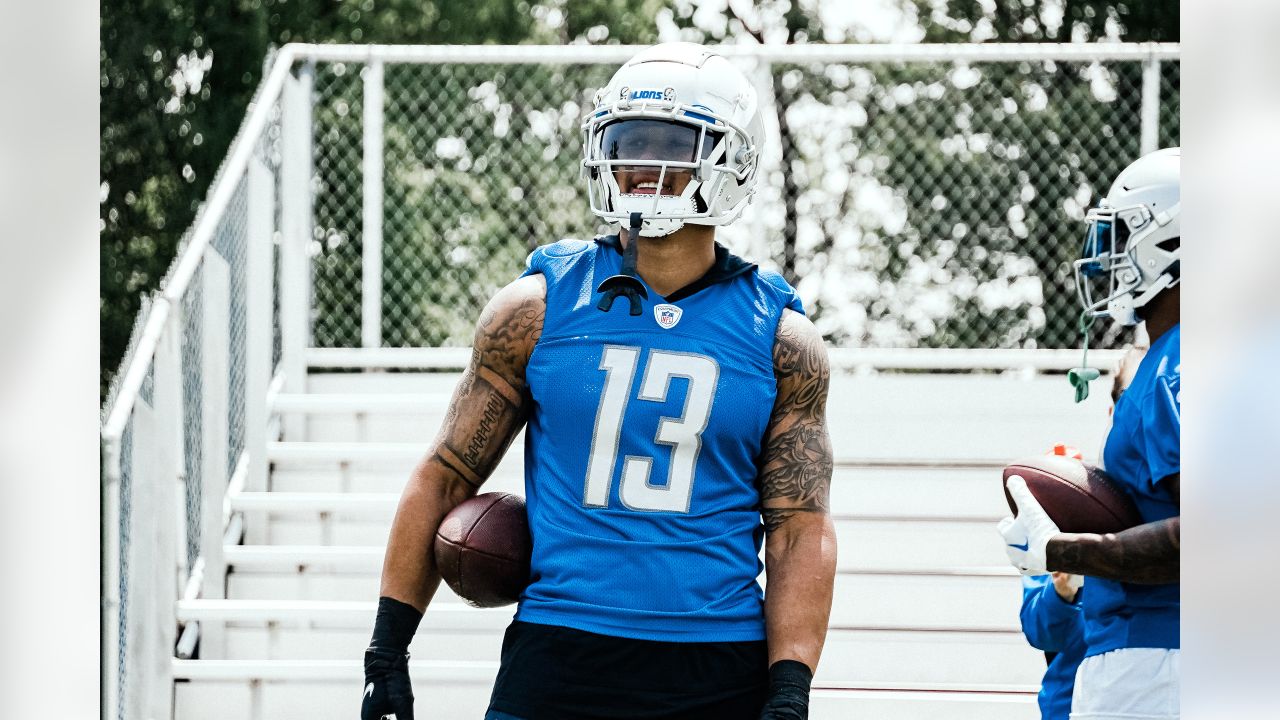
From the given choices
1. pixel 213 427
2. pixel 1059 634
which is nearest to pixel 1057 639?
pixel 1059 634

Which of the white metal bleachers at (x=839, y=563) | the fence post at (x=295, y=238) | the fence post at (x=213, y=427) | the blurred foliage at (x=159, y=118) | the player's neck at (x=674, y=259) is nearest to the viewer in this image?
the player's neck at (x=674, y=259)

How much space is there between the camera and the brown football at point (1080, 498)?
2.87 m

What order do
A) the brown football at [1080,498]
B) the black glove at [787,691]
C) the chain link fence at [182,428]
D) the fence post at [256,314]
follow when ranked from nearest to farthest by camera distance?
the black glove at [787,691]
the brown football at [1080,498]
the chain link fence at [182,428]
the fence post at [256,314]

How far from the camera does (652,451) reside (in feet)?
7.94

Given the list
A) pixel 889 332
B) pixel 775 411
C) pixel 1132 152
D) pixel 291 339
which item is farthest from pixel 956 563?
pixel 889 332

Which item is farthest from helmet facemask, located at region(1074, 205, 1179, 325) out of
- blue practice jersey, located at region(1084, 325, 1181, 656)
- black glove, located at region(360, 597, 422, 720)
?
black glove, located at region(360, 597, 422, 720)

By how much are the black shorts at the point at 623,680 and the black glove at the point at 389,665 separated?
0.16 m

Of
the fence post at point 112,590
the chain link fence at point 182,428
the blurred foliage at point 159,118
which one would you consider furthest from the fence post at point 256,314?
the blurred foliage at point 159,118

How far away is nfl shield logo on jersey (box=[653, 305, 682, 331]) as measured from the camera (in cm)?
249

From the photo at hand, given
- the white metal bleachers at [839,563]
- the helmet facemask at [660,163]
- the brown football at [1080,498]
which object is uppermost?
the helmet facemask at [660,163]

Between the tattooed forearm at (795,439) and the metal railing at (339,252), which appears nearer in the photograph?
the tattooed forearm at (795,439)

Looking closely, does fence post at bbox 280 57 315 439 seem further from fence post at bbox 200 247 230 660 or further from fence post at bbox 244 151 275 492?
fence post at bbox 200 247 230 660

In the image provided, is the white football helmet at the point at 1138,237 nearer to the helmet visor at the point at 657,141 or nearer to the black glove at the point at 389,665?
the helmet visor at the point at 657,141
